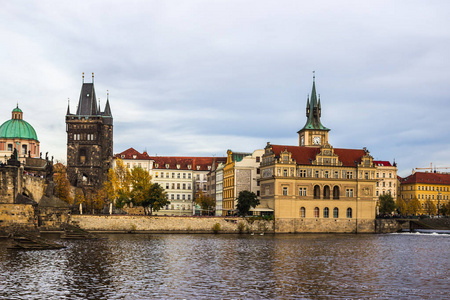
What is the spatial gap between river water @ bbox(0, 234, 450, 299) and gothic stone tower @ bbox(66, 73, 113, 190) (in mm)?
71764

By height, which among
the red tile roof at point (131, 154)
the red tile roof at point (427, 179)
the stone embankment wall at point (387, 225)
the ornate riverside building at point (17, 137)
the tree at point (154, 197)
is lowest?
the stone embankment wall at point (387, 225)

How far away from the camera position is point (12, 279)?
33.7 meters

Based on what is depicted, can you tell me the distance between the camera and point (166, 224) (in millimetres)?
91875

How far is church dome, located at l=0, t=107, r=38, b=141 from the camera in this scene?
477 feet

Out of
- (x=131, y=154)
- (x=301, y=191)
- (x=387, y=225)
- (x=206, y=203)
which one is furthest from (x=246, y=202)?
(x=131, y=154)

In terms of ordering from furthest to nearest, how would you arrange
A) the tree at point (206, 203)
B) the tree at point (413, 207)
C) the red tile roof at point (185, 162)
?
the tree at point (413, 207), the red tile roof at point (185, 162), the tree at point (206, 203)

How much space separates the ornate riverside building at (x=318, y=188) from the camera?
10188 cm

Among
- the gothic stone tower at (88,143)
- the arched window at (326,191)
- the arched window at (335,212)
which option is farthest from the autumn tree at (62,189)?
the arched window at (335,212)

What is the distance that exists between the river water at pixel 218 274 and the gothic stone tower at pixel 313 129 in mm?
72988

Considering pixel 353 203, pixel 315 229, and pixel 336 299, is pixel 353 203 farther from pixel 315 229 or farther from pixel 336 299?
pixel 336 299

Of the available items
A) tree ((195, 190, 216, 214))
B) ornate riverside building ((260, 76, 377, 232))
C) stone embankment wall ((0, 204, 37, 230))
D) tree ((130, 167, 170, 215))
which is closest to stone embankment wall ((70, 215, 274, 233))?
ornate riverside building ((260, 76, 377, 232))

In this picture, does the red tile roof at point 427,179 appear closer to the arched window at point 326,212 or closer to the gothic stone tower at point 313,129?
the gothic stone tower at point 313,129

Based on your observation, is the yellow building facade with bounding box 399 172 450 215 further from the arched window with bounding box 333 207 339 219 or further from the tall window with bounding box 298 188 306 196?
the tall window with bounding box 298 188 306 196

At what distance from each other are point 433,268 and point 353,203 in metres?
62.5
